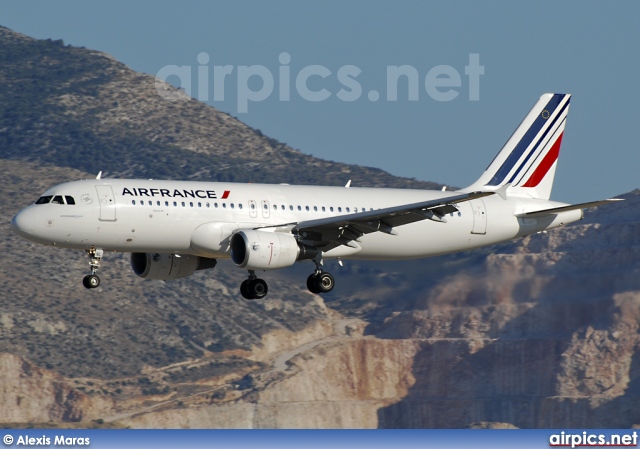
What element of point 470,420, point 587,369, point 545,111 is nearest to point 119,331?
point 470,420

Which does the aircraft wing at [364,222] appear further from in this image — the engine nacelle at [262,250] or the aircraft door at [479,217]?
the aircraft door at [479,217]

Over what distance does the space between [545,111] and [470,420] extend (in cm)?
6054

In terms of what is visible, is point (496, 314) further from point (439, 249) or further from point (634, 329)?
point (439, 249)

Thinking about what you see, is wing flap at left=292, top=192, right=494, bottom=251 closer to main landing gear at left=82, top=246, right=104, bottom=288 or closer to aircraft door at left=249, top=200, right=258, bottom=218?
aircraft door at left=249, top=200, right=258, bottom=218

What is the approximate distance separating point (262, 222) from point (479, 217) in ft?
39.3

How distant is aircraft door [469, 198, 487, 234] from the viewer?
225ft

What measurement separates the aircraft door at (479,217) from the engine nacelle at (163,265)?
516 inches

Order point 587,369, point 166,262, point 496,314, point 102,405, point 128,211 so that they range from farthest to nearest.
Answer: point 587,369 → point 102,405 → point 496,314 → point 166,262 → point 128,211

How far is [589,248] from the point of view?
137750 mm

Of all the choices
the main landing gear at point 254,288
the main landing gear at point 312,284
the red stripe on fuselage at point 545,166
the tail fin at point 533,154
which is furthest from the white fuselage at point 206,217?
the red stripe on fuselage at point 545,166

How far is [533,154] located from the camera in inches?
2926

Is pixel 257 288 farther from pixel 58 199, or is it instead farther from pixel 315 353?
pixel 315 353

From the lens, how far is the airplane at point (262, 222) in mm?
59938

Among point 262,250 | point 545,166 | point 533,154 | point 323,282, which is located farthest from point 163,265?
point 545,166
